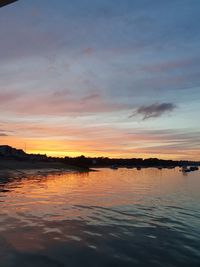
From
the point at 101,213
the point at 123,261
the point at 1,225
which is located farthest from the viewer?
the point at 101,213

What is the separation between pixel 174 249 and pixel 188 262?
7.19 ft

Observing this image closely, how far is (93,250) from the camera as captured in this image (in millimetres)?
15461

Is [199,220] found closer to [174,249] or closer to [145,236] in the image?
[145,236]

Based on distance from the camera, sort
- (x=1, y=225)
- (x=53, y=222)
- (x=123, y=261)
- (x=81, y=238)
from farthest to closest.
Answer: (x=53, y=222)
(x=1, y=225)
(x=81, y=238)
(x=123, y=261)

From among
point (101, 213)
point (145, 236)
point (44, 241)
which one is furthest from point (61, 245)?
point (101, 213)

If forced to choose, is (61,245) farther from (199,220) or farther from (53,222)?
(199,220)

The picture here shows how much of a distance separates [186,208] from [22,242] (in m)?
18.3

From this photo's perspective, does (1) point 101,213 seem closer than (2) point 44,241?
No

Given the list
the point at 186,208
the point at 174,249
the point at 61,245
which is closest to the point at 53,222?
the point at 61,245

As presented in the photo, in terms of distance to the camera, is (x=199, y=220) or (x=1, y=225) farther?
(x=199, y=220)

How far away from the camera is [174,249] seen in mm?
16250

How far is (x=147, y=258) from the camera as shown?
47.9ft

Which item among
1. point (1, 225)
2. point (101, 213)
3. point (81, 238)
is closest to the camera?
point (81, 238)

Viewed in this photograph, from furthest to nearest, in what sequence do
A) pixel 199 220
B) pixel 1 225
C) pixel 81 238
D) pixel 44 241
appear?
pixel 199 220 < pixel 1 225 < pixel 81 238 < pixel 44 241
